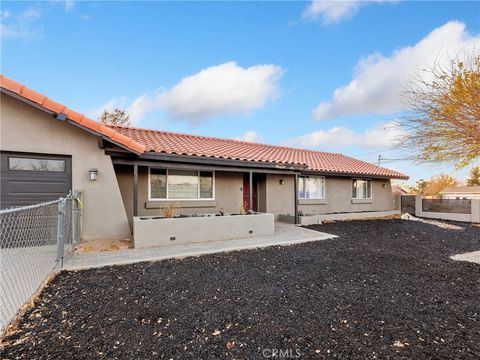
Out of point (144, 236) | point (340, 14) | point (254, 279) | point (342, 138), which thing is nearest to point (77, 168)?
point (144, 236)

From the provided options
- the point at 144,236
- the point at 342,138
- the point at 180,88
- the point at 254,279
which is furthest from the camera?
the point at 342,138

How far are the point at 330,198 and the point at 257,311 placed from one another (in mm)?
12589

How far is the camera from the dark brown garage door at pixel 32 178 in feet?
22.8

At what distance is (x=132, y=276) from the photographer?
16.6ft

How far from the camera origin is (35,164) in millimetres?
7254

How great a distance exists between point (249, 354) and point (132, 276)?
3.21 meters

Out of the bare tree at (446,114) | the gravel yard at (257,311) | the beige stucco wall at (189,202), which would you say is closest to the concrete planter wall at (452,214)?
the bare tree at (446,114)

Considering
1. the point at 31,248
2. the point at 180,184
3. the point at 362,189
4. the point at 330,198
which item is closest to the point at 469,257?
the point at 330,198

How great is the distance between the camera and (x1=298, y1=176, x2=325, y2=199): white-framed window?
1417 centimetres

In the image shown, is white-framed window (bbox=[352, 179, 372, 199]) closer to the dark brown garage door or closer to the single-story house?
the single-story house

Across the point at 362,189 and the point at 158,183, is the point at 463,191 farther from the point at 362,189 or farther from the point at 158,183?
the point at 158,183

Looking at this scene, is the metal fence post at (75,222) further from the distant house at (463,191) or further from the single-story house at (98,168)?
the distant house at (463,191)

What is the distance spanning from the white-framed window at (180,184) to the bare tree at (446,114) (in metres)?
8.38

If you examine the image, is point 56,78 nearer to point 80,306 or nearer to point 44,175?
point 44,175
